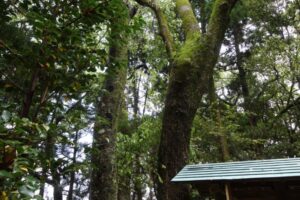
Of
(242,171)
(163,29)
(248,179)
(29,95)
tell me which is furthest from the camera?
(163,29)

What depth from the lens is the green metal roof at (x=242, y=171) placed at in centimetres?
350

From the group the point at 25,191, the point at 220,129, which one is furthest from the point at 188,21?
the point at 25,191

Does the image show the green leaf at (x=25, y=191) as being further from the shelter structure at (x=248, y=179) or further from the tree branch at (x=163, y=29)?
the tree branch at (x=163, y=29)

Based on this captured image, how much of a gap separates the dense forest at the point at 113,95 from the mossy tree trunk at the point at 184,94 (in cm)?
2

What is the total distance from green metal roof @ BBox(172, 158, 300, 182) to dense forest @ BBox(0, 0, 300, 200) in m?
0.45

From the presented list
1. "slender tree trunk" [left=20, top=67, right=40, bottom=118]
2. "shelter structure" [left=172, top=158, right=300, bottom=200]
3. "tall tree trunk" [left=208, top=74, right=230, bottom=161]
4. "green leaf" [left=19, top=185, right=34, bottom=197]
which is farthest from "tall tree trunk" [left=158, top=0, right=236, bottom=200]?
"green leaf" [left=19, top=185, right=34, bottom=197]

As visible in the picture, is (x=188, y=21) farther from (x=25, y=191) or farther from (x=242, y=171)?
(x=25, y=191)

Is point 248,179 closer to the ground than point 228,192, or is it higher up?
higher up

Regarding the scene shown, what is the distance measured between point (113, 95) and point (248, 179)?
2.11 meters

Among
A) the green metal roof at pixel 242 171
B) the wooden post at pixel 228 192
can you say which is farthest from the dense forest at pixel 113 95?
the wooden post at pixel 228 192

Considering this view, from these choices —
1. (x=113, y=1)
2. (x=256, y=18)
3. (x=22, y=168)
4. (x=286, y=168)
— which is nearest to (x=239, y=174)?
(x=286, y=168)

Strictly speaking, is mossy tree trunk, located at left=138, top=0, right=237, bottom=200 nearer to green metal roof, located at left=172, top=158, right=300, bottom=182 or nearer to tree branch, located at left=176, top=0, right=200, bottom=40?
tree branch, located at left=176, top=0, right=200, bottom=40

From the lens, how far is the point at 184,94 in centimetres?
510

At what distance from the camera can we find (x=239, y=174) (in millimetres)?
3734
